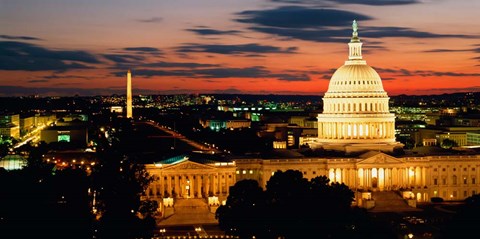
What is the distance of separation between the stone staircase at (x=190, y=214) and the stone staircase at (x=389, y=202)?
19.9m

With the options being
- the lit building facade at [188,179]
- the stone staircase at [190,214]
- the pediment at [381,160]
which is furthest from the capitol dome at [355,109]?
the stone staircase at [190,214]

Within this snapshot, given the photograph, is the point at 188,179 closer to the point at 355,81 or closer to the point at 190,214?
the point at 190,214

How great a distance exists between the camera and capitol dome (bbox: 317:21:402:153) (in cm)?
15700

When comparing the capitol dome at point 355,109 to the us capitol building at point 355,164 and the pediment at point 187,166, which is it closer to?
the us capitol building at point 355,164

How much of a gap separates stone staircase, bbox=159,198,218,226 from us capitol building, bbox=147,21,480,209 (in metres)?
4.27

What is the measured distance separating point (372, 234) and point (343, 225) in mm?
3438

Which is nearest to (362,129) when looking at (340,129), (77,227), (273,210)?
(340,129)

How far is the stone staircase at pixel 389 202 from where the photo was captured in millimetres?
128325

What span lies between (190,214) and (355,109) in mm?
44970

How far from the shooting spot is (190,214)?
121 metres

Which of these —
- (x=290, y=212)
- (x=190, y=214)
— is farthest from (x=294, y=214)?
(x=190, y=214)

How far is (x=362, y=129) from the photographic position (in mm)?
157125

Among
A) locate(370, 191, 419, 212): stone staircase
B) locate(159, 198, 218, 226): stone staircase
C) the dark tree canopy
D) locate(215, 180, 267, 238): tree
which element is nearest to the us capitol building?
locate(370, 191, 419, 212): stone staircase

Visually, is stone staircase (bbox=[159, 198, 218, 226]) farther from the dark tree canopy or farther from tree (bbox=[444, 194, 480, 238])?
tree (bbox=[444, 194, 480, 238])
